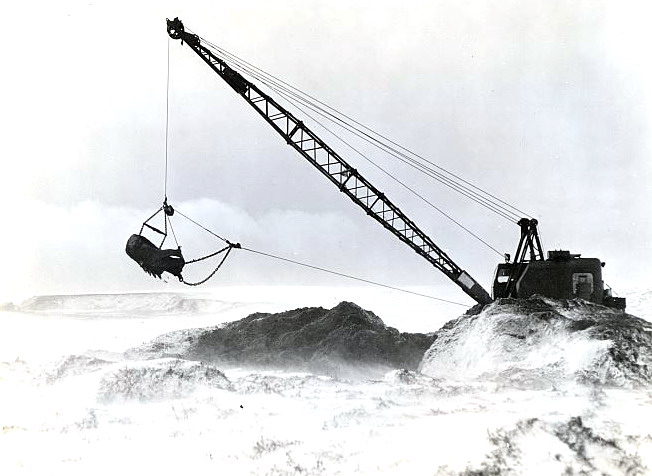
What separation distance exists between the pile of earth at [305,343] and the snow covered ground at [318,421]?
286cm

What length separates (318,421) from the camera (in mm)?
8375

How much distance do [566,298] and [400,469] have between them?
12191 millimetres

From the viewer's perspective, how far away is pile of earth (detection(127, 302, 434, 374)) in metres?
16.5

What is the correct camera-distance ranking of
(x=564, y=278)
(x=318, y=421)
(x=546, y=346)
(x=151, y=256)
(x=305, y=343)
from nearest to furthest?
(x=318, y=421), (x=546, y=346), (x=151, y=256), (x=564, y=278), (x=305, y=343)

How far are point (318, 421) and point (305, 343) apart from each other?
9.16 meters

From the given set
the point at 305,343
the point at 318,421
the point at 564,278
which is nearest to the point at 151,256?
the point at 305,343

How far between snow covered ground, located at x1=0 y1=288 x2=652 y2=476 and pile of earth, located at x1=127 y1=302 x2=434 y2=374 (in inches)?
113

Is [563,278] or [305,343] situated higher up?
[563,278]

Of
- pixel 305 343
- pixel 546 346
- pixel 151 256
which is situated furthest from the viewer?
pixel 305 343

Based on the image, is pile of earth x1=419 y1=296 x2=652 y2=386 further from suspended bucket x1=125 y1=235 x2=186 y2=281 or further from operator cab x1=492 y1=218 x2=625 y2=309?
suspended bucket x1=125 y1=235 x2=186 y2=281

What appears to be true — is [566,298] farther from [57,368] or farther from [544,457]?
[57,368]

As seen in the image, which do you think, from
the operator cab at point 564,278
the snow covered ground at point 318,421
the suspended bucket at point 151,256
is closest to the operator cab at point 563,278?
the operator cab at point 564,278

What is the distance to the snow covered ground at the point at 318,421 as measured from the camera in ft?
20.2

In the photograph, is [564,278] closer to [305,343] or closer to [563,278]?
[563,278]
